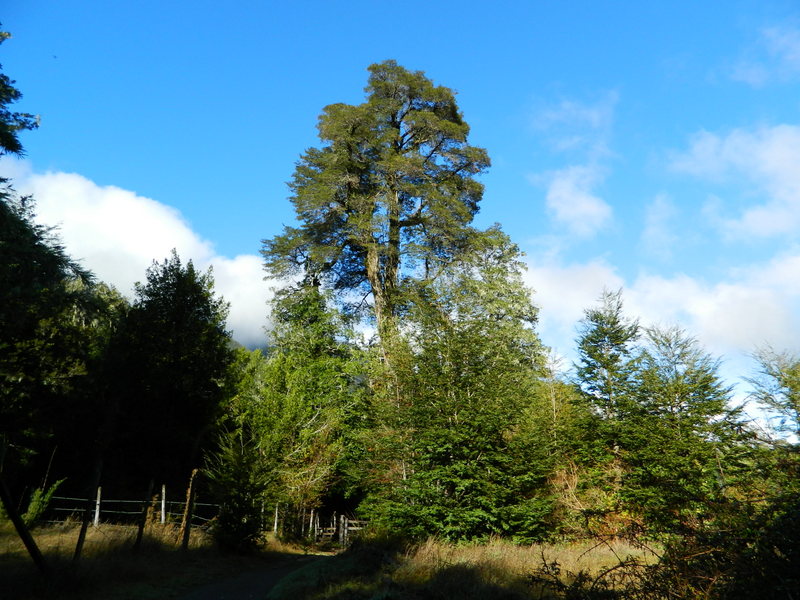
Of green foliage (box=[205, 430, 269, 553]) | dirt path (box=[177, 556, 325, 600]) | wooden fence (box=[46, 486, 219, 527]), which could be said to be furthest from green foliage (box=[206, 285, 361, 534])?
dirt path (box=[177, 556, 325, 600])

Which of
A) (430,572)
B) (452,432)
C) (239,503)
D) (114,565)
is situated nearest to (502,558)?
A: (430,572)

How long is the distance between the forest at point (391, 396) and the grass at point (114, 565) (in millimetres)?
1233

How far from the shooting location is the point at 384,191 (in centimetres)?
2522

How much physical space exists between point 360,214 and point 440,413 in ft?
40.1

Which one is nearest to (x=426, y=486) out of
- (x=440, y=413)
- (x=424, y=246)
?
(x=440, y=413)

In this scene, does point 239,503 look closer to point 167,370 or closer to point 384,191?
point 167,370

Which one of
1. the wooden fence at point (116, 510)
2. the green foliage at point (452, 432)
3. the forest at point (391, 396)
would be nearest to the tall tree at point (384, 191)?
the forest at point (391, 396)

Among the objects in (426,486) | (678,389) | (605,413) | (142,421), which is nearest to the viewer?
(142,421)

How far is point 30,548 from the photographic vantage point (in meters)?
8.91

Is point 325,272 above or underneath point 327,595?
above

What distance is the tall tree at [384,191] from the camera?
2439 centimetres

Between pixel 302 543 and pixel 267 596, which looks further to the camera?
pixel 302 543

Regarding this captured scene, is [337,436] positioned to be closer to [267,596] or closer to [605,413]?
[605,413]

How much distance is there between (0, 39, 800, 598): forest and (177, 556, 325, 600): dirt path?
2861 millimetres
